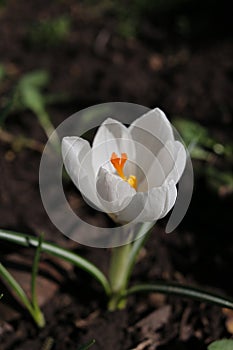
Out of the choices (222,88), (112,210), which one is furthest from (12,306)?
(222,88)

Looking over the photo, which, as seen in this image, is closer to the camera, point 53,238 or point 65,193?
point 53,238

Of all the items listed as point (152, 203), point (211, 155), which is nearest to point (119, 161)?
point (152, 203)

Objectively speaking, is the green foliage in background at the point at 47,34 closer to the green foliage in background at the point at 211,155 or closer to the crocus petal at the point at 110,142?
the green foliage in background at the point at 211,155

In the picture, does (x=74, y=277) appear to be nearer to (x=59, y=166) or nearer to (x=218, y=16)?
(x=59, y=166)

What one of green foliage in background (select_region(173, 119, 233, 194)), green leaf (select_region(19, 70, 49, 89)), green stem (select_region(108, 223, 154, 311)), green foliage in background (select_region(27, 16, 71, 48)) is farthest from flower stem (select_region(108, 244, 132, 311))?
green foliage in background (select_region(27, 16, 71, 48))

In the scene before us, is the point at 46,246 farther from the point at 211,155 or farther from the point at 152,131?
the point at 211,155

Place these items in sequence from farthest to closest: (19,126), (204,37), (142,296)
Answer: (204,37) → (19,126) → (142,296)
